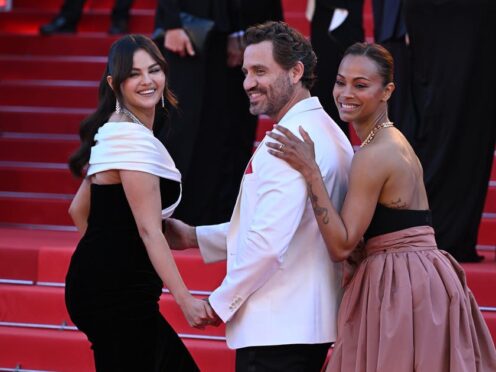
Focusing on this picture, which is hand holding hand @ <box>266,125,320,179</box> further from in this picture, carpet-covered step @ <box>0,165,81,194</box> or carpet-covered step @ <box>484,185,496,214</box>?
carpet-covered step @ <box>0,165,81,194</box>

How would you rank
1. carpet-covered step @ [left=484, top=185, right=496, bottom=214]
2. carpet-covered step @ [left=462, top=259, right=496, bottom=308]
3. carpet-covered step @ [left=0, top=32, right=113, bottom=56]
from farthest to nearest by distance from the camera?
carpet-covered step @ [left=0, top=32, right=113, bottom=56] → carpet-covered step @ [left=484, top=185, right=496, bottom=214] → carpet-covered step @ [left=462, top=259, right=496, bottom=308]

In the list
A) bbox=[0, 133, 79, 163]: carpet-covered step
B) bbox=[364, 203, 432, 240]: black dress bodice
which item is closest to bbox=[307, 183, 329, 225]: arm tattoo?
bbox=[364, 203, 432, 240]: black dress bodice

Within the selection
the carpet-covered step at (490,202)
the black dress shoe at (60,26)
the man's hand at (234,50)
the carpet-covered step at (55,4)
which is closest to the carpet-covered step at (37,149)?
the black dress shoe at (60,26)

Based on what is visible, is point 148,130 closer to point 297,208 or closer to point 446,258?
point 297,208

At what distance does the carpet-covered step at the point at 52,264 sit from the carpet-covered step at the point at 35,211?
102 cm

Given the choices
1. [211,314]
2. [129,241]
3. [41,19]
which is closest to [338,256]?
[211,314]

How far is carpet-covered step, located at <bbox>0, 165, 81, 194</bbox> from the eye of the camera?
23.0 ft

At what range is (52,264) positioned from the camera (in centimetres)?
545

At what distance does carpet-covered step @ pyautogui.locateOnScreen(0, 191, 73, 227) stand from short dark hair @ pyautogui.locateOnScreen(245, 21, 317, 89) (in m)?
3.51

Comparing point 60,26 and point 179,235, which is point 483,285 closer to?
point 179,235

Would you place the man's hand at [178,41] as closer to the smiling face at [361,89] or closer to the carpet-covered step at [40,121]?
the carpet-covered step at [40,121]

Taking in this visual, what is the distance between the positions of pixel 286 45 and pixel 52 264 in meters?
2.47

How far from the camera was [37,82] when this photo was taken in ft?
26.6

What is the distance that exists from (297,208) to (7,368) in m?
2.49
